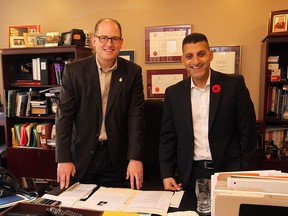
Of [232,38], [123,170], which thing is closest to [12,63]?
[123,170]

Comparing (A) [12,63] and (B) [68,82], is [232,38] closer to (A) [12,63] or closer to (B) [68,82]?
(B) [68,82]

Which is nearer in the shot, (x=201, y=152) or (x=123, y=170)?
(x=201, y=152)

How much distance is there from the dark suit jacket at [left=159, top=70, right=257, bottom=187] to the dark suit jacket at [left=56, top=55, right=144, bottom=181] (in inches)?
9.6

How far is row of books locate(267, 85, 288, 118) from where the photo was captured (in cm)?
269

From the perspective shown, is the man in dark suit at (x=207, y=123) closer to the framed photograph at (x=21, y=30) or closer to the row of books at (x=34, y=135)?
the row of books at (x=34, y=135)

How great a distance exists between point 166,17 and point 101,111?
1.77 metres

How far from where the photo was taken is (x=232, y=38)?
2951mm

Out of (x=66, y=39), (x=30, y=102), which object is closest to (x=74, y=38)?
(x=66, y=39)

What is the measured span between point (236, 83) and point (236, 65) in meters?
1.32

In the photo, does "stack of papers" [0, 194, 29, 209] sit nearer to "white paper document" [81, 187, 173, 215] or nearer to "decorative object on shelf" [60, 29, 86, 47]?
"white paper document" [81, 187, 173, 215]

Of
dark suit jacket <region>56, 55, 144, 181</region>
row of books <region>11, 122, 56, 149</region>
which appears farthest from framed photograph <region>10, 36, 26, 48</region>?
dark suit jacket <region>56, 55, 144, 181</region>

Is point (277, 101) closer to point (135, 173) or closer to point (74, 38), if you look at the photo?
point (135, 173)

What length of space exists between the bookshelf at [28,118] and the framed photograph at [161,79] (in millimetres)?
805

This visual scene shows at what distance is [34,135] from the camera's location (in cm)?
336
